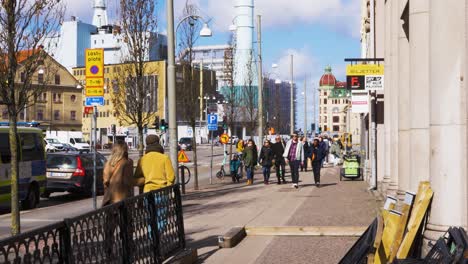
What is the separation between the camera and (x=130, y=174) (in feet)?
30.3

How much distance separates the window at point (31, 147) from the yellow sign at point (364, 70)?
922cm

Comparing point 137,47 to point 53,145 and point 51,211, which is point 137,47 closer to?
point 51,211

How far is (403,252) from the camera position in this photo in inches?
258

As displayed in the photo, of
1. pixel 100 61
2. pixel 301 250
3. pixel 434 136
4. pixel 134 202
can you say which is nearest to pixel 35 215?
pixel 100 61

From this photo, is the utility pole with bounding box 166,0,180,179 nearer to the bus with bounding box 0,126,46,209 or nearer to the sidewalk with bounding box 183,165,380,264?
the sidewalk with bounding box 183,165,380,264

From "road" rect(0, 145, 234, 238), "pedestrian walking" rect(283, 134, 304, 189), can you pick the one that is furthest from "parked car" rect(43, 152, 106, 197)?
"pedestrian walking" rect(283, 134, 304, 189)

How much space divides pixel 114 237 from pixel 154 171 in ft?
9.54

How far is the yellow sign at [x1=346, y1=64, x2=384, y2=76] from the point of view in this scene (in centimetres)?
1886

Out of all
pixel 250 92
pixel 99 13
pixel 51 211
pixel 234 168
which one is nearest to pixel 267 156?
pixel 234 168

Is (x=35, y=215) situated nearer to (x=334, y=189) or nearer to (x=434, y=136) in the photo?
→ (x=334, y=189)

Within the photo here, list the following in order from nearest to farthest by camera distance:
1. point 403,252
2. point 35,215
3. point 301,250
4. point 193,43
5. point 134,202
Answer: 1. point 403,252
2. point 134,202
3. point 301,250
4. point 35,215
5. point 193,43

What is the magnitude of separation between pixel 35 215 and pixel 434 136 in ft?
Result: 38.6

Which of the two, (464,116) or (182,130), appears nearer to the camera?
(464,116)

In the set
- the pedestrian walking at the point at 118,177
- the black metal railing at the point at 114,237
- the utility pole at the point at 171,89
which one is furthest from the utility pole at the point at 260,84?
the black metal railing at the point at 114,237
